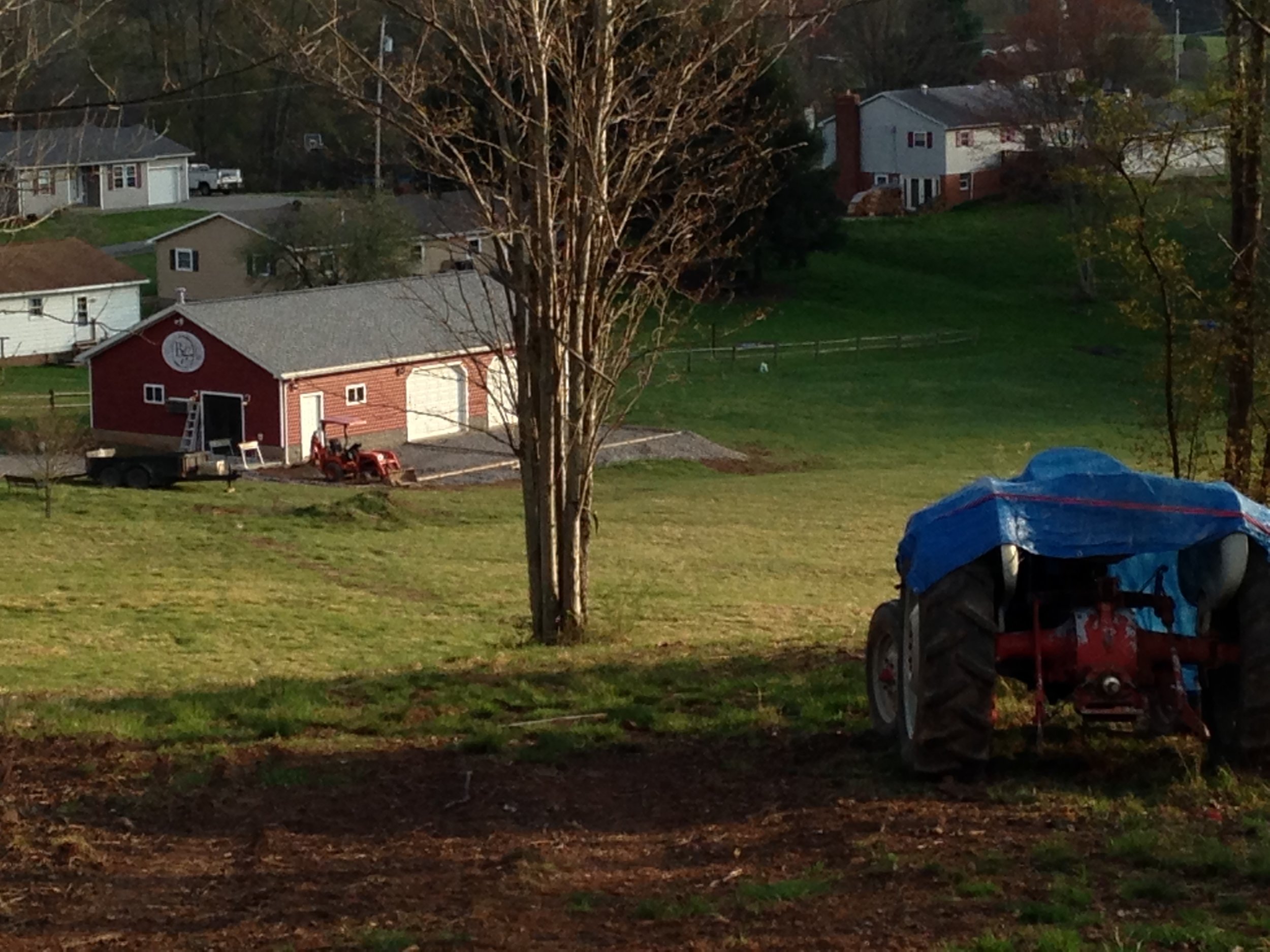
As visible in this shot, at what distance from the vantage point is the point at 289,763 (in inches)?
375

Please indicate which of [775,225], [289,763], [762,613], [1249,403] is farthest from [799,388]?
[289,763]

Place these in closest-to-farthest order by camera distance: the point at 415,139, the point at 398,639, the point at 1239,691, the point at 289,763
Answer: the point at 1239,691
the point at 289,763
the point at 415,139
the point at 398,639

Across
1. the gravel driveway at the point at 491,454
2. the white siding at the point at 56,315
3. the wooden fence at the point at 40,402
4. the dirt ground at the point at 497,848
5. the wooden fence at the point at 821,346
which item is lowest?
the dirt ground at the point at 497,848

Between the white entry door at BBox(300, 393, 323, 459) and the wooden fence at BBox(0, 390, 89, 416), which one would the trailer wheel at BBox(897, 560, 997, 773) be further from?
the wooden fence at BBox(0, 390, 89, 416)

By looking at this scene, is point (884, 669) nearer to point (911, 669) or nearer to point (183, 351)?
point (911, 669)

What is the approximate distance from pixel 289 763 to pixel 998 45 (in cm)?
9193

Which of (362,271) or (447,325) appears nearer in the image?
(447,325)

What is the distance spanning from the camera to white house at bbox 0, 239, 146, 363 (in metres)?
62.2

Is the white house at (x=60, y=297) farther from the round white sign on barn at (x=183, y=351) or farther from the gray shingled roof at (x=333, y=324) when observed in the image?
the gray shingled roof at (x=333, y=324)

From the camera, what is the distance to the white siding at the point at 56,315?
204 feet

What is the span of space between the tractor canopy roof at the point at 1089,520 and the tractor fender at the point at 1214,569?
→ 0.27 feet

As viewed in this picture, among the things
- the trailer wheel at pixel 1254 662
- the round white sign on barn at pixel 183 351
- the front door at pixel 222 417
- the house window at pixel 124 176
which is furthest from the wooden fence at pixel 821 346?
the trailer wheel at pixel 1254 662

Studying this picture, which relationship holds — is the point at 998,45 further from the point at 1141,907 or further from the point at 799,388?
the point at 1141,907

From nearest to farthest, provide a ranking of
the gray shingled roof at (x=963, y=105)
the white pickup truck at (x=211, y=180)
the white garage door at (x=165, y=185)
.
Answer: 1. the gray shingled roof at (x=963, y=105)
2. the white garage door at (x=165, y=185)
3. the white pickup truck at (x=211, y=180)
